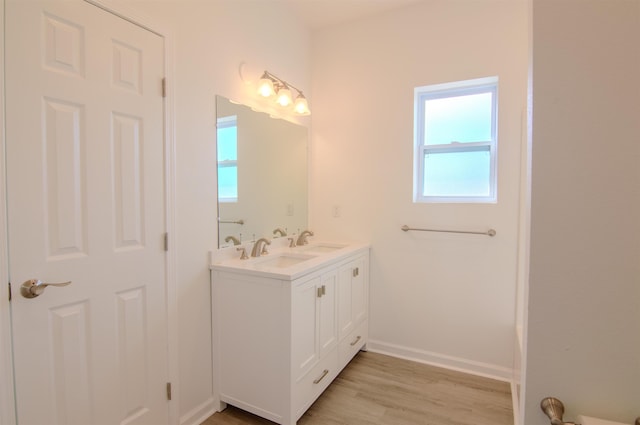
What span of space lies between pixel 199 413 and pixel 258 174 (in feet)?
5.24

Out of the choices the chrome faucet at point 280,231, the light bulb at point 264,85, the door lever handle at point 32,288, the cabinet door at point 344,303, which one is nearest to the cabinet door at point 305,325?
the cabinet door at point 344,303

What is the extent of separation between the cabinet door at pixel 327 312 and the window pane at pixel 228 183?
816mm

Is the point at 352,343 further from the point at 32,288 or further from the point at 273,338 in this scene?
the point at 32,288

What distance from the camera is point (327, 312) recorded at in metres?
2.18

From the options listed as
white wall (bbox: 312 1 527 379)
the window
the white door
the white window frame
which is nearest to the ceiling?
white wall (bbox: 312 1 527 379)

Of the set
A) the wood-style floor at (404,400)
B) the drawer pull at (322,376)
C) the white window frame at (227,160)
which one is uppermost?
the white window frame at (227,160)

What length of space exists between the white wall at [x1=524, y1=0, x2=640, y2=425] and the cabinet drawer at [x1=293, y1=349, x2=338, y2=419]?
147cm

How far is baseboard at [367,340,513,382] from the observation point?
2.43 meters

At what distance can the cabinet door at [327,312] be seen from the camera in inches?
82.8

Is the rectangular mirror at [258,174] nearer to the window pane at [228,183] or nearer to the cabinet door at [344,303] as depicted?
the window pane at [228,183]

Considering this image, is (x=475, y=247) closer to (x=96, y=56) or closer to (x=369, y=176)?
(x=369, y=176)

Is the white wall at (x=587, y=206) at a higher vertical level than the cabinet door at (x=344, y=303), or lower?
higher

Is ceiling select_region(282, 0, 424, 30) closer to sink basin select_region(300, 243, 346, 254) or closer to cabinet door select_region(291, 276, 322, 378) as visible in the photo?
sink basin select_region(300, 243, 346, 254)

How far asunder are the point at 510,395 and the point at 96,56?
3115mm
